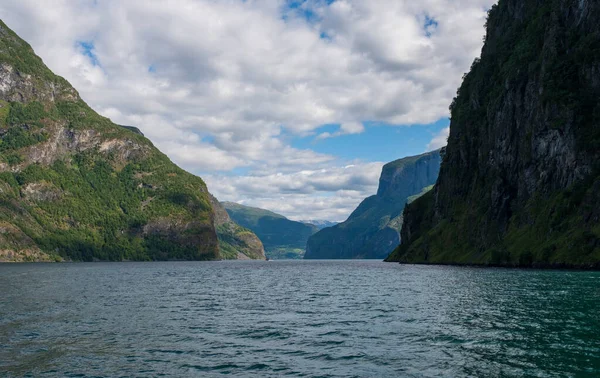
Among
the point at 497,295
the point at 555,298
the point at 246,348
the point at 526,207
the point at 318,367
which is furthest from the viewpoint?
the point at 526,207

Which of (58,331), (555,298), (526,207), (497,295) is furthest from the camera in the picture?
(526,207)

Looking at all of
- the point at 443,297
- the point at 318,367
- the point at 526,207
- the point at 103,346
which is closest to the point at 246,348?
the point at 318,367

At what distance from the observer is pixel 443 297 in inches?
2763

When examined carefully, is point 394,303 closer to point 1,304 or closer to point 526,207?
point 1,304

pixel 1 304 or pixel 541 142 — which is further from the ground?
pixel 541 142

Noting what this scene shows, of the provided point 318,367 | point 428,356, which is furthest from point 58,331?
point 428,356

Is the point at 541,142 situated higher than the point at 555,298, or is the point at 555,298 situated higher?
the point at 541,142

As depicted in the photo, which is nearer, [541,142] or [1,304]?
[1,304]

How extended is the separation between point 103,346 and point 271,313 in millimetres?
22880

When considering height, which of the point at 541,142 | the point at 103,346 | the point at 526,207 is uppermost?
the point at 541,142

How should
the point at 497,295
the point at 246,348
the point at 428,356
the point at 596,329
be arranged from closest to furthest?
1. the point at 428,356
2. the point at 246,348
3. the point at 596,329
4. the point at 497,295

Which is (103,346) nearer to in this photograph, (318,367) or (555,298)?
(318,367)

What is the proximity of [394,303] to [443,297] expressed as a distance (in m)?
9.85

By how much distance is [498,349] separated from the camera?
114ft
